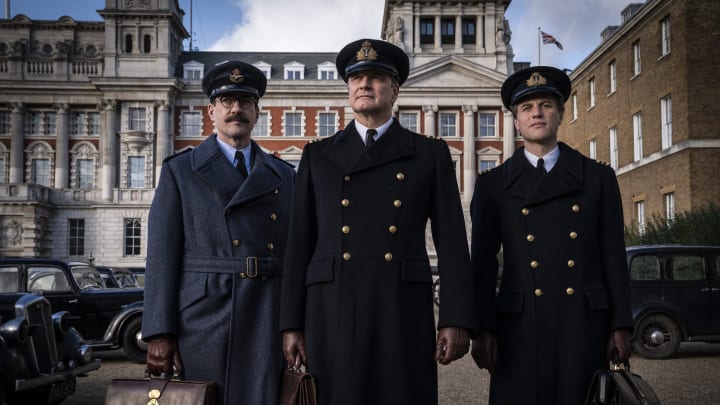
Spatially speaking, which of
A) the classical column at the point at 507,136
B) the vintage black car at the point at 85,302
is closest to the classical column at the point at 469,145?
the classical column at the point at 507,136

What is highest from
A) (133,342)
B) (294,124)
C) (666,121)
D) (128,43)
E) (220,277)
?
(128,43)

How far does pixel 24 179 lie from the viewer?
48844 millimetres

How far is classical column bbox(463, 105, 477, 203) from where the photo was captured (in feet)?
160

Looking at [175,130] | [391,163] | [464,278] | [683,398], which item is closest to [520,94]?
[391,163]

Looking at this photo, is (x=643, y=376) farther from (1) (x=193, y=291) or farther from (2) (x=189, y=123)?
(2) (x=189, y=123)

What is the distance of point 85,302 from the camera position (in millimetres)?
11797

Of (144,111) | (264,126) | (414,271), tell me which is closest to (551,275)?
(414,271)

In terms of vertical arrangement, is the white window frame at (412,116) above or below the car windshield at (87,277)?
above

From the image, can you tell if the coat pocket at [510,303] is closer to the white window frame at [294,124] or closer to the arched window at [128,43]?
the white window frame at [294,124]

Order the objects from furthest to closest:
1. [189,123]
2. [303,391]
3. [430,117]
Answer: [189,123]
[430,117]
[303,391]

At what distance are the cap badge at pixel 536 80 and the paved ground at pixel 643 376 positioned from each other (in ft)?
16.4

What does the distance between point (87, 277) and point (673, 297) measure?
987cm

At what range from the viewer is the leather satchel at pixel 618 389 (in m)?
3.32

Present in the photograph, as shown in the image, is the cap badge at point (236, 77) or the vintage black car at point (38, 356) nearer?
the cap badge at point (236, 77)
